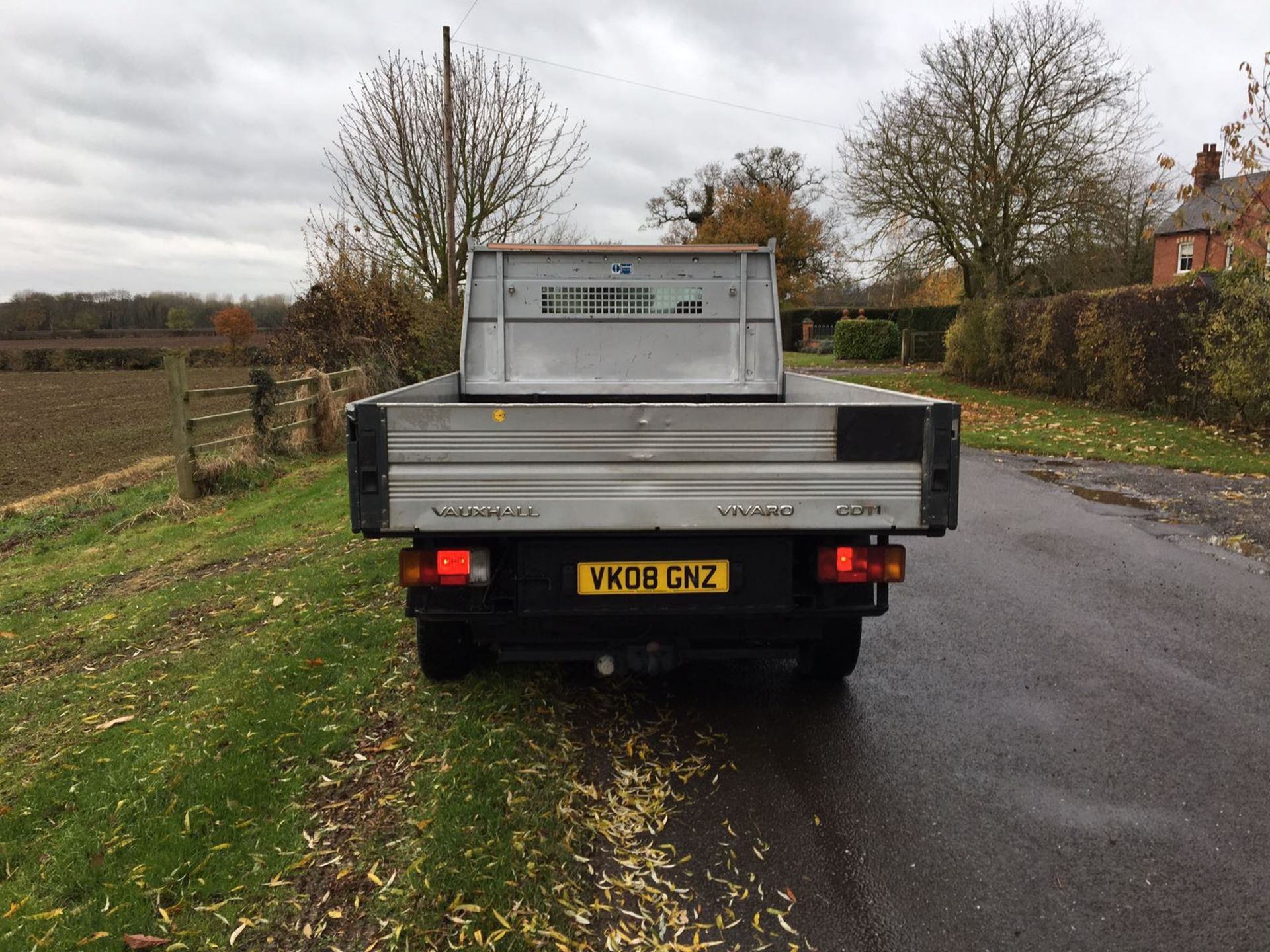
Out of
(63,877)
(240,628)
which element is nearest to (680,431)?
(63,877)

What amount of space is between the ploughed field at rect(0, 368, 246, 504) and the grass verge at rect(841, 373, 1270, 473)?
37.4 feet

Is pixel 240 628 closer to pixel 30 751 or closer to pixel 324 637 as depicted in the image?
pixel 324 637

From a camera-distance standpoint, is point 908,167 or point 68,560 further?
point 908,167

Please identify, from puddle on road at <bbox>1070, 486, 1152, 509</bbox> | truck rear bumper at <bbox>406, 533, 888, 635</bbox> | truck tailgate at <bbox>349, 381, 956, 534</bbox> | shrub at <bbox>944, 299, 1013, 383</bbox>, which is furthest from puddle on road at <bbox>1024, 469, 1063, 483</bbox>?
shrub at <bbox>944, 299, 1013, 383</bbox>

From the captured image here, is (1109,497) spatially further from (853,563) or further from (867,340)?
(867,340)

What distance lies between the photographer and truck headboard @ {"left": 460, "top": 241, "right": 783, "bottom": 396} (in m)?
5.43

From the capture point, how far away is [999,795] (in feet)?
10.2

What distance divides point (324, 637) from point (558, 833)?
2.47 metres

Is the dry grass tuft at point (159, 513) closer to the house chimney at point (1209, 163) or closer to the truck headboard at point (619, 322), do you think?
the truck headboard at point (619, 322)

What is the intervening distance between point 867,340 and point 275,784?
3310cm

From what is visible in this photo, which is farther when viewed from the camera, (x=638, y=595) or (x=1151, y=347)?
(x=1151, y=347)

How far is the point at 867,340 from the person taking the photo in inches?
1330

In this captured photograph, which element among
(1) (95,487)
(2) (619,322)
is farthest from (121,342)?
(2) (619,322)

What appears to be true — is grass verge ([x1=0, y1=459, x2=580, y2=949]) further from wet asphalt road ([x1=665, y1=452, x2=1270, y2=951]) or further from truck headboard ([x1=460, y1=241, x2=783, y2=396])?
truck headboard ([x1=460, y1=241, x2=783, y2=396])
